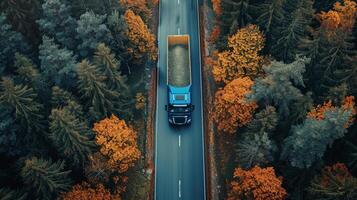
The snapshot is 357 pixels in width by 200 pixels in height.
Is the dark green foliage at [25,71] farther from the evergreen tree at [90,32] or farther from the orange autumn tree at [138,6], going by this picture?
the orange autumn tree at [138,6]

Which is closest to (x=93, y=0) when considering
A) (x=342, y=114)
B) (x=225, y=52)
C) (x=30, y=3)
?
(x=30, y=3)

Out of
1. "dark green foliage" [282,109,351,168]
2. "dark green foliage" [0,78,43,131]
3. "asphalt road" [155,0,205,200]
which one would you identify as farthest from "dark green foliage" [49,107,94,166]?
"dark green foliage" [282,109,351,168]

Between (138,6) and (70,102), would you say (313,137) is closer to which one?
(70,102)

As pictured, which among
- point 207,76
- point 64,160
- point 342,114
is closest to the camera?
point 342,114

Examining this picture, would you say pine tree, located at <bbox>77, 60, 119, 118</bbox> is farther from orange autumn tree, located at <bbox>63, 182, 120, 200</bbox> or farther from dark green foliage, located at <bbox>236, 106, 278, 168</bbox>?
dark green foliage, located at <bbox>236, 106, 278, 168</bbox>

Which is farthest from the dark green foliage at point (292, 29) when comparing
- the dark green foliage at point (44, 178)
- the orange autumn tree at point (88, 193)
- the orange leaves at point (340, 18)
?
the dark green foliage at point (44, 178)

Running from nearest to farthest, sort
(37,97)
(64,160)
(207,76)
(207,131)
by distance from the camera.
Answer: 1. (64,160)
2. (37,97)
3. (207,131)
4. (207,76)

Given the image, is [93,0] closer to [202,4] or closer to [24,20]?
[24,20]
